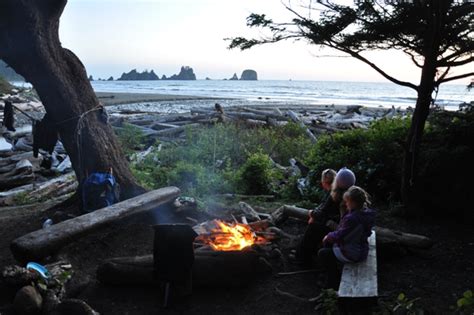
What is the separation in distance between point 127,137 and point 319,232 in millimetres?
10866

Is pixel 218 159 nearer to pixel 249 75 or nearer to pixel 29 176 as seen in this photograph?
pixel 29 176

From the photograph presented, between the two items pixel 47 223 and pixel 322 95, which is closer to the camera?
pixel 47 223

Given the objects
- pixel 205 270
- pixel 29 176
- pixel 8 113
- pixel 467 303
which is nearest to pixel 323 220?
pixel 205 270

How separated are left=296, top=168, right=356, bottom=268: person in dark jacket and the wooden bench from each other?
2.77 feet

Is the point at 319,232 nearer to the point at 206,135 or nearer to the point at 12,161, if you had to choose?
the point at 206,135

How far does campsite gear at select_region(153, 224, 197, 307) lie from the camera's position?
5.25m

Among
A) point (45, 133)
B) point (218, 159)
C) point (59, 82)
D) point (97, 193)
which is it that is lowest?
point (218, 159)

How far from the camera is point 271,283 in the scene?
5.94 metres

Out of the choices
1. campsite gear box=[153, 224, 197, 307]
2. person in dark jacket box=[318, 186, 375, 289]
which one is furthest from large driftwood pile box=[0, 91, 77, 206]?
person in dark jacket box=[318, 186, 375, 289]

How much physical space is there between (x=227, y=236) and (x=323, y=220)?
4.62ft

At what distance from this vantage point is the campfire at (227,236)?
243 inches

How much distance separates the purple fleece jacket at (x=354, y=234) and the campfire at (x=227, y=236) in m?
1.32

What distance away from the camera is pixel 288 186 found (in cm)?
1112

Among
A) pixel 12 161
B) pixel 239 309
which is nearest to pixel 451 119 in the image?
pixel 239 309
